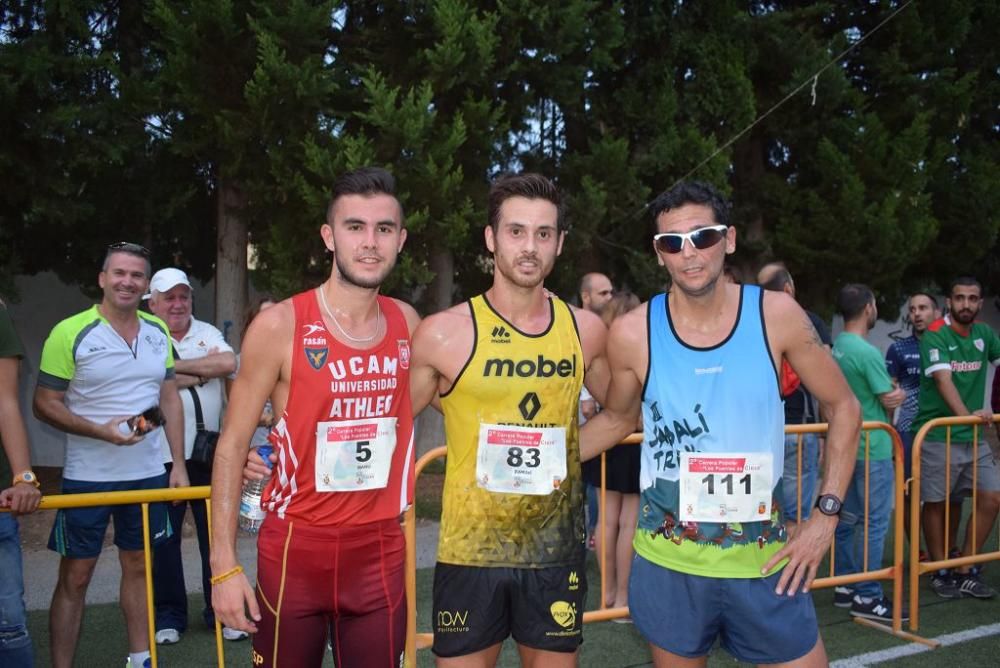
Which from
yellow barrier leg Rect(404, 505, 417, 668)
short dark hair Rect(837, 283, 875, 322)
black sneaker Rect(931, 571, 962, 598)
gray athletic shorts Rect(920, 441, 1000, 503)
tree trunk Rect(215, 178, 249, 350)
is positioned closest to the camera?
yellow barrier leg Rect(404, 505, 417, 668)

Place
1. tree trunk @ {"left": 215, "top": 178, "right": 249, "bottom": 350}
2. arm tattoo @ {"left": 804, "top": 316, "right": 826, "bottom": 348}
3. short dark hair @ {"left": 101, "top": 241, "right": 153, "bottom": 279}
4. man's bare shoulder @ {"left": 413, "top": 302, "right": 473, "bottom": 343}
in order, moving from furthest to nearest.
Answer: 1. tree trunk @ {"left": 215, "top": 178, "right": 249, "bottom": 350}
2. short dark hair @ {"left": 101, "top": 241, "right": 153, "bottom": 279}
3. man's bare shoulder @ {"left": 413, "top": 302, "right": 473, "bottom": 343}
4. arm tattoo @ {"left": 804, "top": 316, "right": 826, "bottom": 348}

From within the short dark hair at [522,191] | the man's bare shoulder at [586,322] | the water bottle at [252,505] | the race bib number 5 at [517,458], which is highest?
the short dark hair at [522,191]

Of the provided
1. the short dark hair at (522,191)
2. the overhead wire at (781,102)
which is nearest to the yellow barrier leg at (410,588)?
the short dark hair at (522,191)

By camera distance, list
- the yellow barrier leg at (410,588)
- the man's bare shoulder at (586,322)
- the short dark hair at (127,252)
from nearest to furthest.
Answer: the man's bare shoulder at (586,322) < the yellow barrier leg at (410,588) < the short dark hair at (127,252)

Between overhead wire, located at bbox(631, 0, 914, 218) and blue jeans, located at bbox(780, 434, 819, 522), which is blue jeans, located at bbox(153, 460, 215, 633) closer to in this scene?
blue jeans, located at bbox(780, 434, 819, 522)

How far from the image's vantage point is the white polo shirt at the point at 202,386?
18.1 ft

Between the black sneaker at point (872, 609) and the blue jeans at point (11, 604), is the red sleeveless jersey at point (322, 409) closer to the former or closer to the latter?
the blue jeans at point (11, 604)

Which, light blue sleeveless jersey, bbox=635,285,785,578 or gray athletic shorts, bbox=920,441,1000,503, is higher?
light blue sleeveless jersey, bbox=635,285,785,578

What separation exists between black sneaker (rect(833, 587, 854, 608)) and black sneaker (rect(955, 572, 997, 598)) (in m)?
0.91

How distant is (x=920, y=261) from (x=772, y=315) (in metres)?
11.3

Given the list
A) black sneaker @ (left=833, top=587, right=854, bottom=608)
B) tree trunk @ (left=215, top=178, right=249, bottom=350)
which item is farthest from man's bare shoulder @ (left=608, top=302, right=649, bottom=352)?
tree trunk @ (left=215, top=178, right=249, bottom=350)

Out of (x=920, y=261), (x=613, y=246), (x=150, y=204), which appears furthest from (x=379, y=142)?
(x=920, y=261)

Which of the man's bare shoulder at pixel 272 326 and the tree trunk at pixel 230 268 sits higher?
the tree trunk at pixel 230 268

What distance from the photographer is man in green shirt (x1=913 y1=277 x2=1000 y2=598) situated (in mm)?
6223
